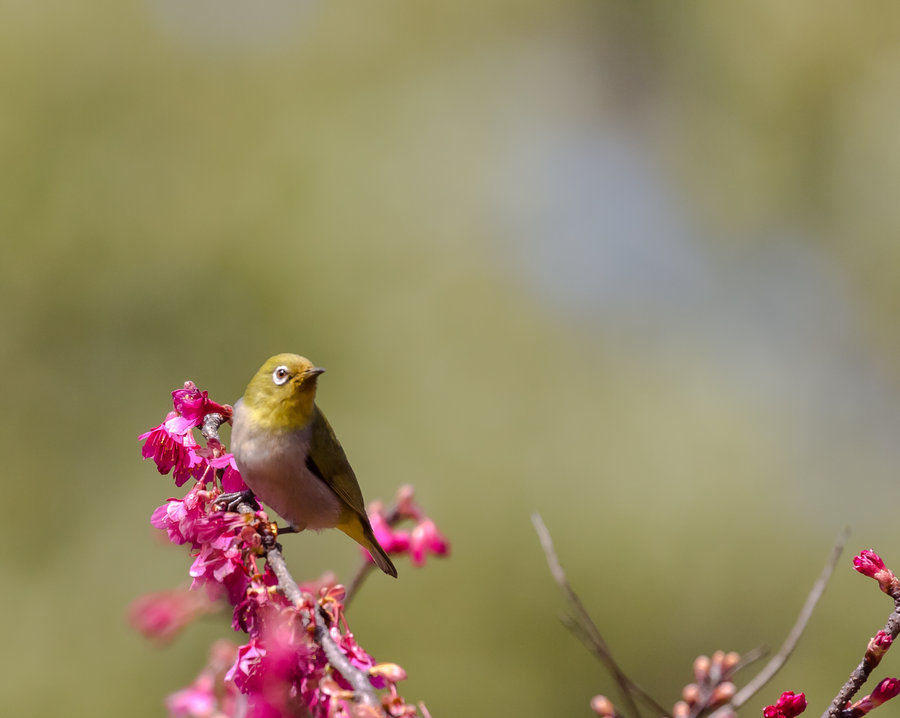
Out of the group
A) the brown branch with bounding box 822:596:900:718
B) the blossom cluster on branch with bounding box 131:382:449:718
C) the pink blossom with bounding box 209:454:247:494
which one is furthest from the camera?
the pink blossom with bounding box 209:454:247:494

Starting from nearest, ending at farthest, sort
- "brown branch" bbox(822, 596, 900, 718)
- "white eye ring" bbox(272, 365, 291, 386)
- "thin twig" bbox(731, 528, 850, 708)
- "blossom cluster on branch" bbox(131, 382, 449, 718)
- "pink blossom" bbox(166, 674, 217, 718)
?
"brown branch" bbox(822, 596, 900, 718) < "blossom cluster on branch" bbox(131, 382, 449, 718) < "thin twig" bbox(731, 528, 850, 708) < "pink blossom" bbox(166, 674, 217, 718) < "white eye ring" bbox(272, 365, 291, 386)

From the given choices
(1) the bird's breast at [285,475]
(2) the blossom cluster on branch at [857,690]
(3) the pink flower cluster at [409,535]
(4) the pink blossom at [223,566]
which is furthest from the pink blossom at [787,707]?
(3) the pink flower cluster at [409,535]

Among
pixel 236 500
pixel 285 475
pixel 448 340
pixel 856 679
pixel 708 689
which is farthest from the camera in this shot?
pixel 448 340

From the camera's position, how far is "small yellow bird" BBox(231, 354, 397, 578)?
300cm

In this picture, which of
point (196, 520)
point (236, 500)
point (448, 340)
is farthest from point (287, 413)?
point (448, 340)

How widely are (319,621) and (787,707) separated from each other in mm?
775

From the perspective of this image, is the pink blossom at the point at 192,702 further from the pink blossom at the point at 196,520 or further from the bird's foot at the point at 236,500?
the pink blossom at the point at 196,520

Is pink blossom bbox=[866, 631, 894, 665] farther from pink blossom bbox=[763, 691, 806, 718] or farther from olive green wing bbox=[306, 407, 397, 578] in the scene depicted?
olive green wing bbox=[306, 407, 397, 578]

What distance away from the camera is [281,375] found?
321cm

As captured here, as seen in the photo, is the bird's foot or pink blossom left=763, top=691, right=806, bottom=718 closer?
pink blossom left=763, top=691, right=806, bottom=718

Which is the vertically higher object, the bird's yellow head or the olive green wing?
the bird's yellow head

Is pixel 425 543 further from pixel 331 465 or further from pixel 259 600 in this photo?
pixel 259 600

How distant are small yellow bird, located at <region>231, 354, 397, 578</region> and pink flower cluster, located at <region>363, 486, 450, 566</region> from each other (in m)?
0.34

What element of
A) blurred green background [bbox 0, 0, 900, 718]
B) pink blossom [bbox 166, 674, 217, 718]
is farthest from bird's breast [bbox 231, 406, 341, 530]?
blurred green background [bbox 0, 0, 900, 718]
